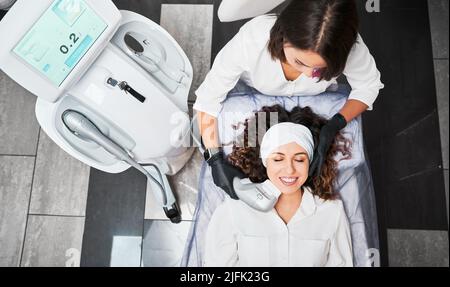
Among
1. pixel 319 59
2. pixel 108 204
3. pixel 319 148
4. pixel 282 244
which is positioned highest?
pixel 319 59

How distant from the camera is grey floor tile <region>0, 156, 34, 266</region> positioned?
95cm

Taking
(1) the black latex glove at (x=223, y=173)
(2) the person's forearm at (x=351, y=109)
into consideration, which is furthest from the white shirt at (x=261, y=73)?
(1) the black latex glove at (x=223, y=173)

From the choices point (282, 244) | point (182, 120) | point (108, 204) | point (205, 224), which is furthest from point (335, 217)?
point (108, 204)

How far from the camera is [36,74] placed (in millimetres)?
753

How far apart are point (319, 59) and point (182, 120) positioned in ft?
1.29

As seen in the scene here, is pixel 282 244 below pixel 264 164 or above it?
below

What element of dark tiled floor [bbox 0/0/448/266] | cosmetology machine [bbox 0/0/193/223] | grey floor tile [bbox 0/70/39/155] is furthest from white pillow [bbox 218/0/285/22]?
grey floor tile [bbox 0/70/39/155]

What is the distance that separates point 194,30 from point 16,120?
22.6 inches

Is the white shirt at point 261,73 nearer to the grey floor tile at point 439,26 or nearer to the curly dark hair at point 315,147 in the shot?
the curly dark hair at point 315,147

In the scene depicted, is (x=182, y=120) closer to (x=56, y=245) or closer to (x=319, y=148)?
(x=319, y=148)

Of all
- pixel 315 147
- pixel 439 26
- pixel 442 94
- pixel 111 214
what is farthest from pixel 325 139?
pixel 111 214

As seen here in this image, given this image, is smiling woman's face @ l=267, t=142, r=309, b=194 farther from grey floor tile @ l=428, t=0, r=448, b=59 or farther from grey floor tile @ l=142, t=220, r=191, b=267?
grey floor tile @ l=428, t=0, r=448, b=59

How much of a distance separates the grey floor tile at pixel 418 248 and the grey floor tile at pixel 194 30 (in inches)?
27.6

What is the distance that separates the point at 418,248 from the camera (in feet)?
3.02
